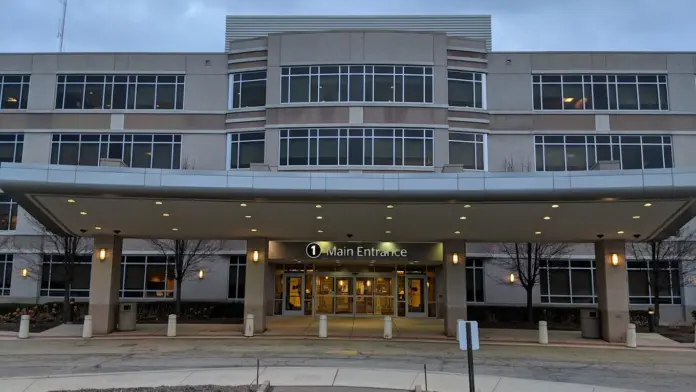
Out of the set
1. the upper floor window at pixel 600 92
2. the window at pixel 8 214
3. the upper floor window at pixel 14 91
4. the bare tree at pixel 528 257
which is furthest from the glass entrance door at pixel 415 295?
the upper floor window at pixel 14 91

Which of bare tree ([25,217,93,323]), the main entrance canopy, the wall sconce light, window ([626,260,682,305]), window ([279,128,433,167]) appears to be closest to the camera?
the main entrance canopy

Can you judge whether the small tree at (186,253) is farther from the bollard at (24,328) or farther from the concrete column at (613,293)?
the concrete column at (613,293)

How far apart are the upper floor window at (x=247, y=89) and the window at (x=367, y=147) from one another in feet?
11.8

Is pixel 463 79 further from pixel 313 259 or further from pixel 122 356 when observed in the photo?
pixel 122 356

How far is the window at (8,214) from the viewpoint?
31.2 meters

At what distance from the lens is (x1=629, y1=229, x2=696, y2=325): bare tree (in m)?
27.0

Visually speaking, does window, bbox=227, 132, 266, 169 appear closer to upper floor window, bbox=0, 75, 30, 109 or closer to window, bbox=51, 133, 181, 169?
window, bbox=51, 133, 181, 169

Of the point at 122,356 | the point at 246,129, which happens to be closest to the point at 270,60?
the point at 246,129

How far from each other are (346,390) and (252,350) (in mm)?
6733

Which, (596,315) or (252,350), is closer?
(252,350)

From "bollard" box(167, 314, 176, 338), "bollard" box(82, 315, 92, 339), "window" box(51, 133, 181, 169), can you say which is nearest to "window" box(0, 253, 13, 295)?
"window" box(51, 133, 181, 169)

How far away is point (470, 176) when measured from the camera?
15.7 m

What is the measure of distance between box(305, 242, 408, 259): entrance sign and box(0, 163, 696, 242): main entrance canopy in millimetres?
4677

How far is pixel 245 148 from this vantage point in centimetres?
2978
